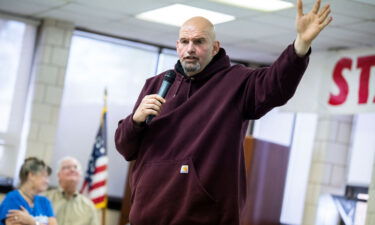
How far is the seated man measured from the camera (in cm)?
608

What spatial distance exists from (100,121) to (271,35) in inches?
81.1

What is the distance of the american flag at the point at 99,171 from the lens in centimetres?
710

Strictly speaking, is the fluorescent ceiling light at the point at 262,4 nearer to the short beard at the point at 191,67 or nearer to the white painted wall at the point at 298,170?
the white painted wall at the point at 298,170

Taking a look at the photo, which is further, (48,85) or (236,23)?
(48,85)

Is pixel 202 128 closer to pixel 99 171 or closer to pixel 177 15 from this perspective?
pixel 177 15

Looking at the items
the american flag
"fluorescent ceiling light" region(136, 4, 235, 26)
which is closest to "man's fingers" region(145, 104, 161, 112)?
Answer: "fluorescent ceiling light" region(136, 4, 235, 26)

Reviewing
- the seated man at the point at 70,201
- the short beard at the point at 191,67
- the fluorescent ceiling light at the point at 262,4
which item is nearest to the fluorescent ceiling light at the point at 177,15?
the fluorescent ceiling light at the point at 262,4

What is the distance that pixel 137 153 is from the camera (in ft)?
7.77

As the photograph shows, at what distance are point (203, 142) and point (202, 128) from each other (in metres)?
0.05

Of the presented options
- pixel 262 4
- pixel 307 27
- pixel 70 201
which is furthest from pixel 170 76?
pixel 70 201

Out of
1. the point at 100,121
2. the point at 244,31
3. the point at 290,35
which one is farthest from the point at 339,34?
the point at 100,121

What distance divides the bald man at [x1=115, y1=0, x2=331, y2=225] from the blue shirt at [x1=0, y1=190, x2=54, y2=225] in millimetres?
2726

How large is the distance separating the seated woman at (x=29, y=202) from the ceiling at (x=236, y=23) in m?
1.69

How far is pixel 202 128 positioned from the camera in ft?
7.20
